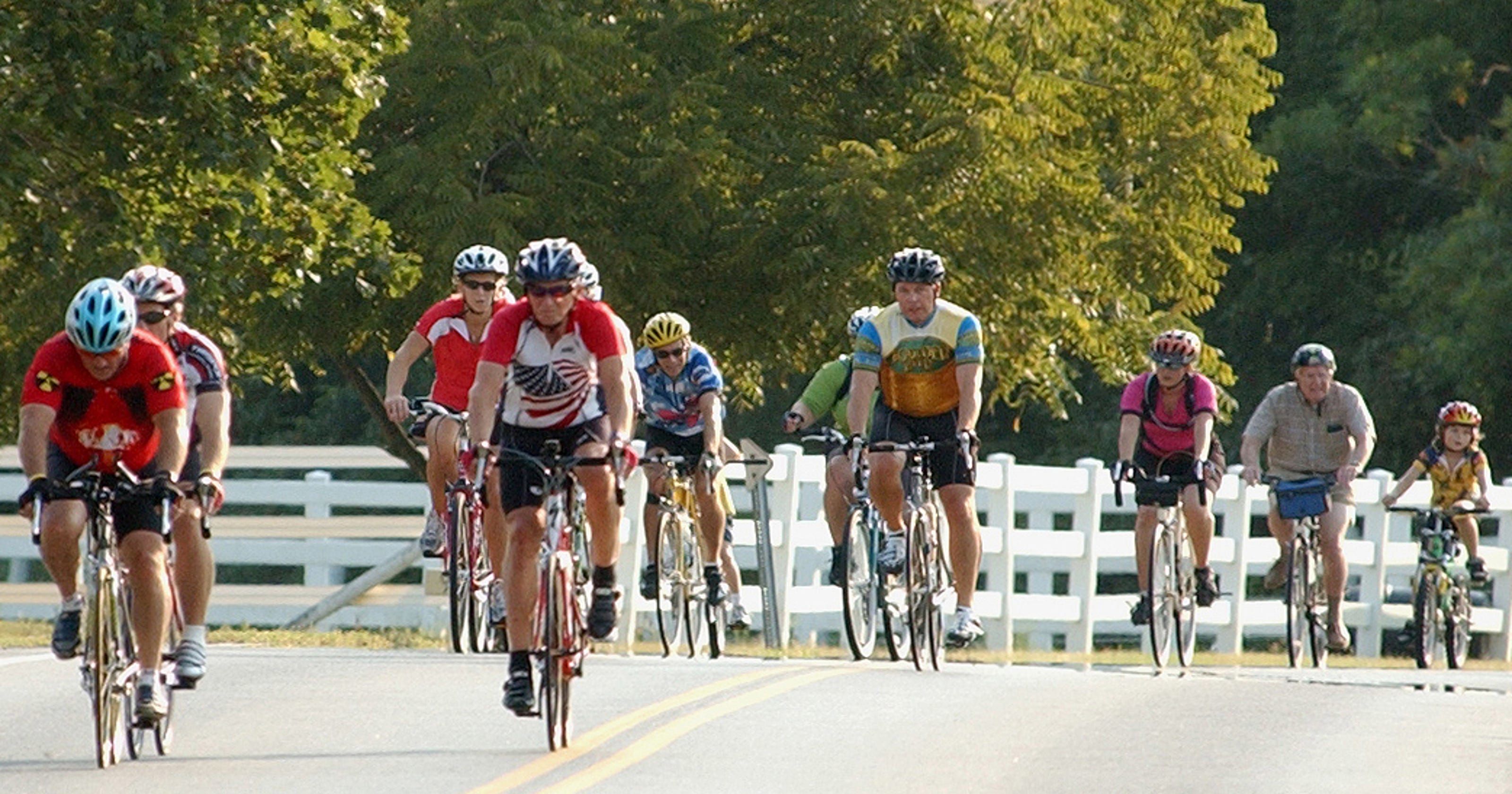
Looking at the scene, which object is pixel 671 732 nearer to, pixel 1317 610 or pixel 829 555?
pixel 1317 610

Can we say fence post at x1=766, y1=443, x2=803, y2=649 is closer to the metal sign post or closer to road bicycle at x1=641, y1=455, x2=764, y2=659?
the metal sign post

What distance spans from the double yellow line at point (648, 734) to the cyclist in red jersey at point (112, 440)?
1.37m

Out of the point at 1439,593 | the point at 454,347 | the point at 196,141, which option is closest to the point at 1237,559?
the point at 1439,593

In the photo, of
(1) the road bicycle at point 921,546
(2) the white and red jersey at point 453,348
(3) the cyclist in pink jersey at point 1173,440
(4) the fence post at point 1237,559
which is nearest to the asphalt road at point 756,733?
(1) the road bicycle at point 921,546

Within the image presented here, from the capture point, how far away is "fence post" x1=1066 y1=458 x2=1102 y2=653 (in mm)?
24812

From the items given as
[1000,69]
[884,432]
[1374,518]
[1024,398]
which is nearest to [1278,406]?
[884,432]

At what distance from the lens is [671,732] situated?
12492 millimetres

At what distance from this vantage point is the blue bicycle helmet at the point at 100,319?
10891 millimetres

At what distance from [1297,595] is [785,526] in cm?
354

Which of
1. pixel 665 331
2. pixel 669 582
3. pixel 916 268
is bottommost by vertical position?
pixel 669 582

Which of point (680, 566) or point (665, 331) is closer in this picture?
point (665, 331)

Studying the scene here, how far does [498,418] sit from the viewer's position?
12242 millimetres

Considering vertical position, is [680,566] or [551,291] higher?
[551,291]

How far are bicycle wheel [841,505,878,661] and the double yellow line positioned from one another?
42cm
